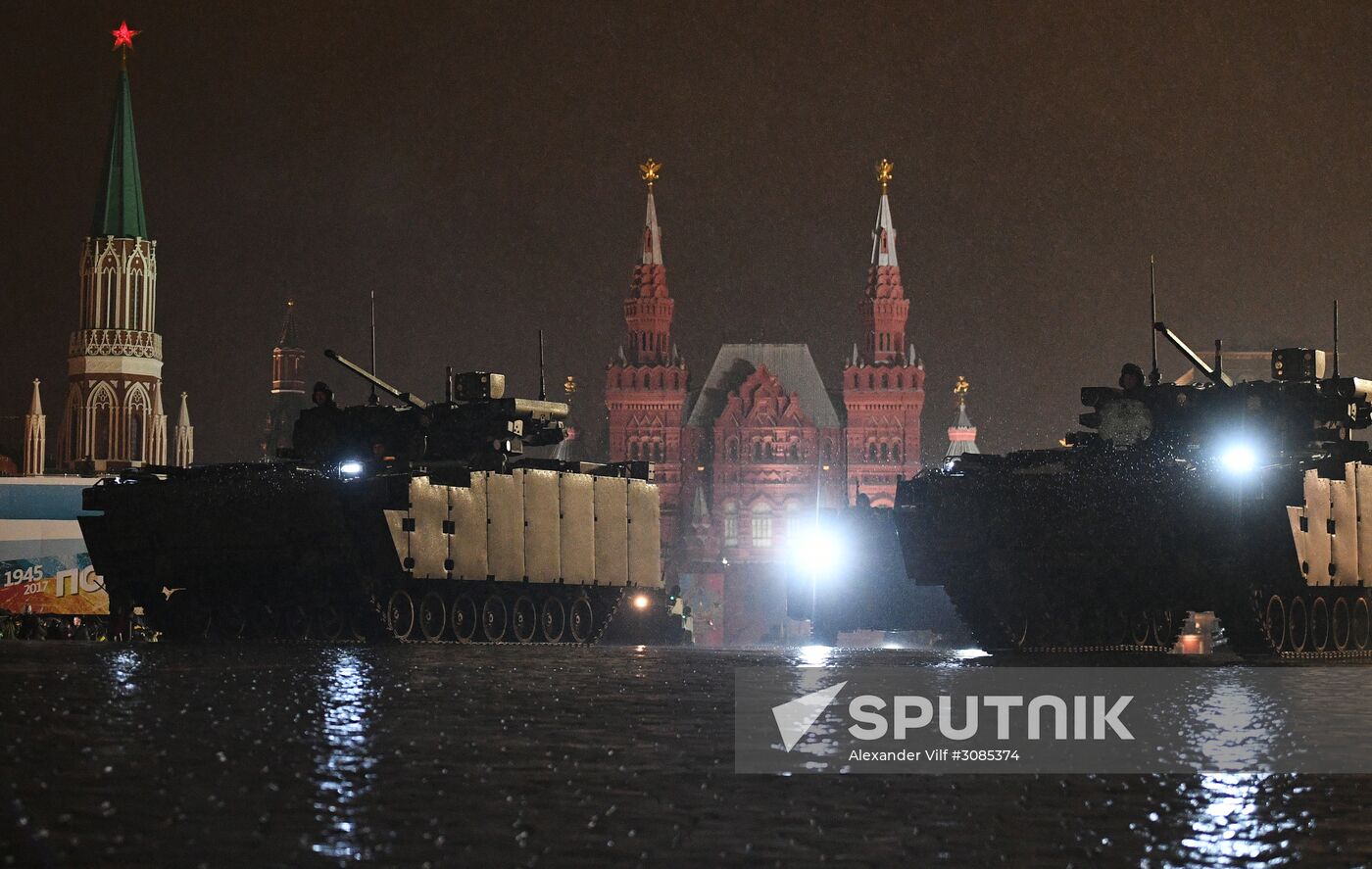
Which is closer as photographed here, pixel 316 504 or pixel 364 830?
pixel 364 830

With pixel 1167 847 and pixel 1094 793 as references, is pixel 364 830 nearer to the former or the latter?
pixel 1167 847

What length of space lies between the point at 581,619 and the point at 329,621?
6.44m

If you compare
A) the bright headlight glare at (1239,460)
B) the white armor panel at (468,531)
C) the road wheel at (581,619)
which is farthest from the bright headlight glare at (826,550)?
the bright headlight glare at (1239,460)

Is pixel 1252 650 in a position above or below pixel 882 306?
below

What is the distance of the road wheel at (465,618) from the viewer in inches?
1403

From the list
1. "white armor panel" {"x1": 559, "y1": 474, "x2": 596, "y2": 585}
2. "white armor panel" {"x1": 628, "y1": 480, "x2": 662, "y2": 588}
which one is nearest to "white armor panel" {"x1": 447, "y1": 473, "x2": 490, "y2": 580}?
"white armor panel" {"x1": 559, "y1": 474, "x2": 596, "y2": 585}

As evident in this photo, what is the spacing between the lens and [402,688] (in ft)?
54.2

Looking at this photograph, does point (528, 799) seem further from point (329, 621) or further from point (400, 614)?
point (329, 621)

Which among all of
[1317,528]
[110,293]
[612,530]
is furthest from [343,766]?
[110,293]

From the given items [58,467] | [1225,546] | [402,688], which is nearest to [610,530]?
[1225,546]

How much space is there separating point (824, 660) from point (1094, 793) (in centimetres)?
1580

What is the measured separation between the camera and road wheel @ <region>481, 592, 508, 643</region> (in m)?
36.2

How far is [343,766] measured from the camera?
10.2 metres

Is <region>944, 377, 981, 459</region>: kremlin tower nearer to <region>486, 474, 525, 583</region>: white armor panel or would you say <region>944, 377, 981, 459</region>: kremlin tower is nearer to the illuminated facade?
the illuminated facade
